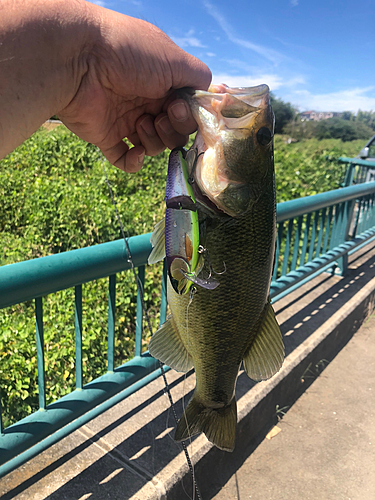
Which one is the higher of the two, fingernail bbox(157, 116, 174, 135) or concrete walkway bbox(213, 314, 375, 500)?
fingernail bbox(157, 116, 174, 135)

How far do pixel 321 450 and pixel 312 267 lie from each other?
1.82 meters

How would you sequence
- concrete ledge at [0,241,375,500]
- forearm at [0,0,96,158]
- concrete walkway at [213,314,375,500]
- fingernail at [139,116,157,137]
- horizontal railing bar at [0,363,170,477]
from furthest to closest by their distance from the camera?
concrete walkway at [213,314,375,500]
concrete ledge at [0,241,375,500]
horizontal railing bar at [0,363,170,477]
fingernail at [139,116,157,137]
forearm at [0,0,96,158]

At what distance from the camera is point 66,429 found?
7.10 feet

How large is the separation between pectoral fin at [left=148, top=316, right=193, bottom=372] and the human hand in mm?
674

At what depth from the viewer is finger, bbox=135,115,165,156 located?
158cm

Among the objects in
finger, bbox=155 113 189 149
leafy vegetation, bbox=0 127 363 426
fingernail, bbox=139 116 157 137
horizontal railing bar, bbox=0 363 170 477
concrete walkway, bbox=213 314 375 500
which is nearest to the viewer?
finger, bbox=155 113 189 149

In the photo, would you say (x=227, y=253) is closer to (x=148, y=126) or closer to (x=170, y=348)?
(x=170, y=348)

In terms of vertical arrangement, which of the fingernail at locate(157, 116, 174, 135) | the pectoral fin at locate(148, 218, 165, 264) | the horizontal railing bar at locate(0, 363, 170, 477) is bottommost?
the horizontal railing bar at locate(0, 363, 170, 477)

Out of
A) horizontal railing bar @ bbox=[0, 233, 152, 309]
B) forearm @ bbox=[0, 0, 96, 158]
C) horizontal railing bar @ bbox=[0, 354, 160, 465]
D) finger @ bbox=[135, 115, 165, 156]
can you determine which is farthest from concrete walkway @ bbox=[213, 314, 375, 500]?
forearm @ bbox=[0, 0, 96, 158]

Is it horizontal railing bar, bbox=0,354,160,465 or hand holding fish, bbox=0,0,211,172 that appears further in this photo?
horizontal railing bar, bbox=0,354,160,465

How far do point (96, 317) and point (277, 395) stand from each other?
1780 mm

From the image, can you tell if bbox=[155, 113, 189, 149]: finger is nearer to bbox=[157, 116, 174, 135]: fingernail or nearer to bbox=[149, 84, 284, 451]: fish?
bbox=[157, 116, 174, 135]: fingernail

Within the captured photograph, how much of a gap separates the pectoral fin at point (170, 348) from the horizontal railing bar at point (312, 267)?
2.26 meters

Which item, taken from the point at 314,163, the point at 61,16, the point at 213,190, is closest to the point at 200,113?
the point at 213,190
